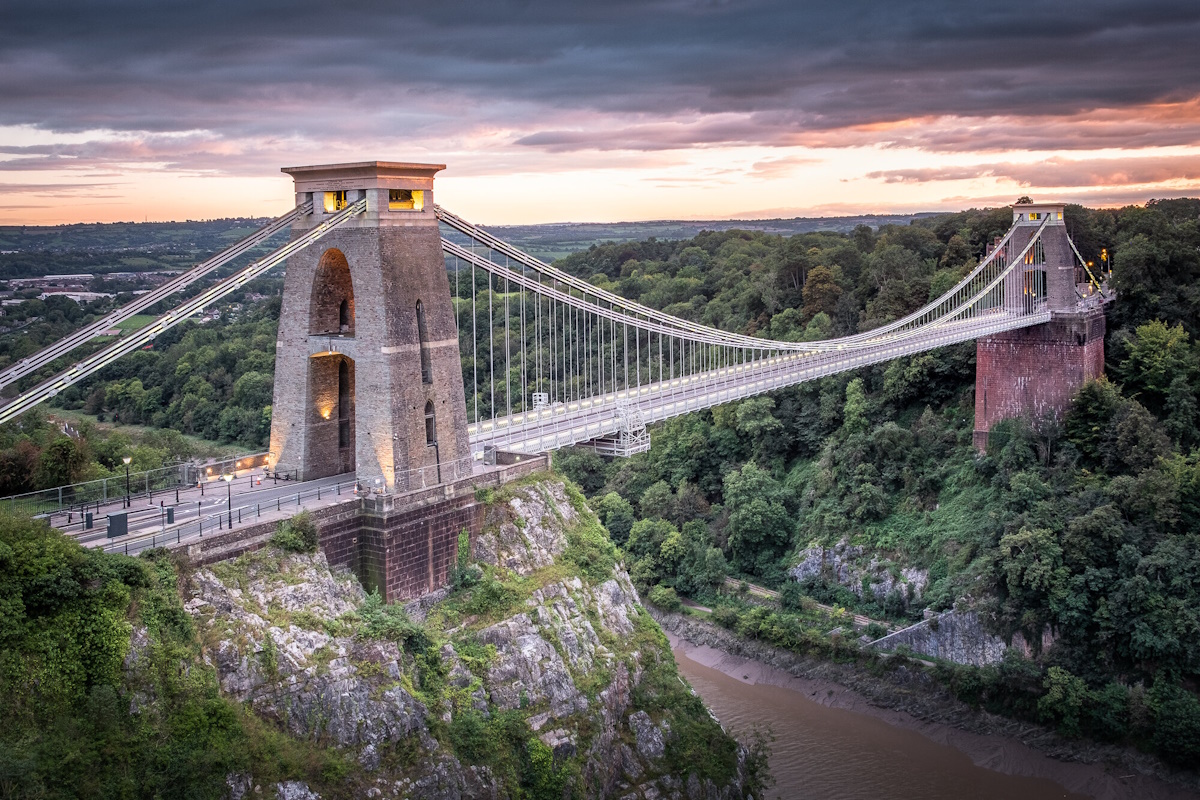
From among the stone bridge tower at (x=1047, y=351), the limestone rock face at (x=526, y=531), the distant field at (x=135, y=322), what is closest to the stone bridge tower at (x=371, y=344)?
the limestone rock face at (x=526, y=531)

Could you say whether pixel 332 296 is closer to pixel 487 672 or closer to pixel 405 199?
pixel 405 199

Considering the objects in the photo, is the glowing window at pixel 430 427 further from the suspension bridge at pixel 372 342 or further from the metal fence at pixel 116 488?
the metal fence at pixel 116 488

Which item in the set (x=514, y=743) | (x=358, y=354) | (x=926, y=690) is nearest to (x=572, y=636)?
(x=514, y=743)

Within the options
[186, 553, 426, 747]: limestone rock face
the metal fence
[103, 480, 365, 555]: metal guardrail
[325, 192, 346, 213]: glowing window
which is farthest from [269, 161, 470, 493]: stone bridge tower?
[186, 553, 426, 747]: limestone rock face

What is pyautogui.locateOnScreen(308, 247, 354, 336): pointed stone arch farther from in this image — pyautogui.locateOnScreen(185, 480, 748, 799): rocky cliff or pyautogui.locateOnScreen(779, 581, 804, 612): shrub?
pyautogui.locateOnScreen(779, 581, 804, 612): shrub

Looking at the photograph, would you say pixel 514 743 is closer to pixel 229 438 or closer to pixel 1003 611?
pixel 1003 611

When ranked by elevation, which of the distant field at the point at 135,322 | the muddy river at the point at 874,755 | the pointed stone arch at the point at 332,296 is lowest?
Result: the muddy river at the point at 874,755
